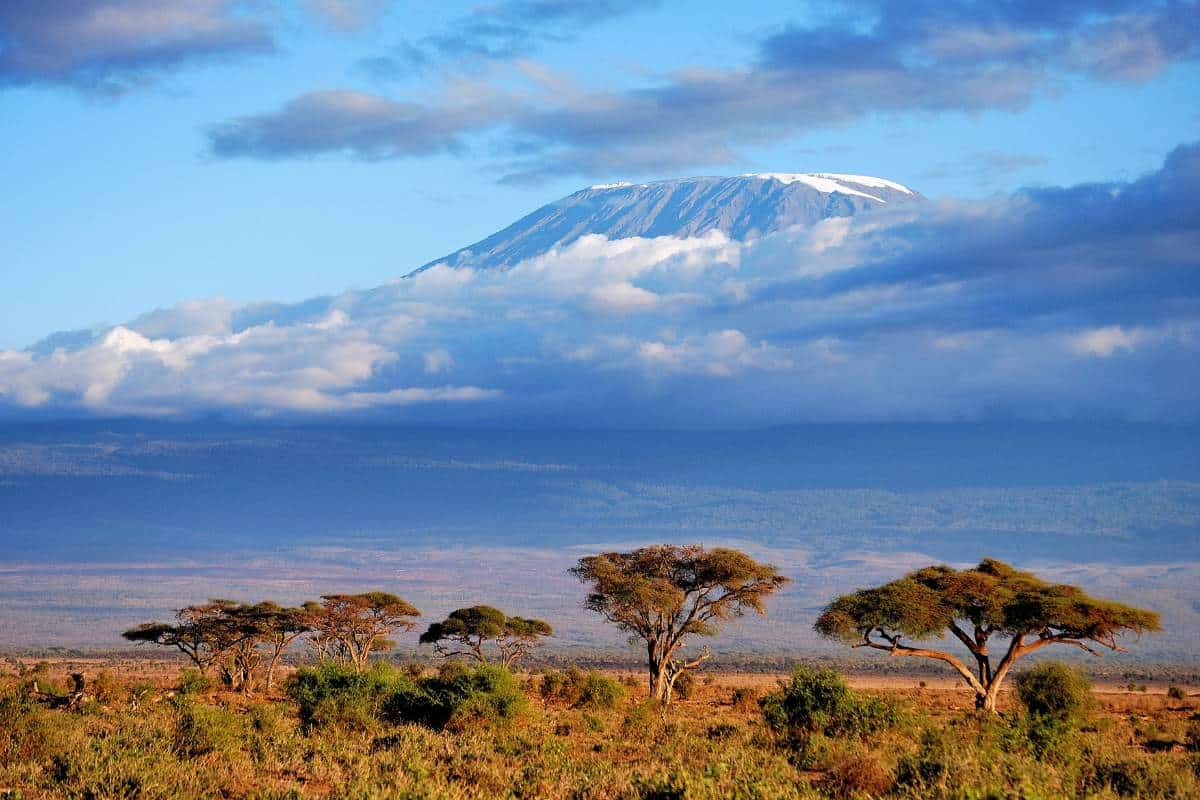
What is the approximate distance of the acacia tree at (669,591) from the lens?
5316 cm

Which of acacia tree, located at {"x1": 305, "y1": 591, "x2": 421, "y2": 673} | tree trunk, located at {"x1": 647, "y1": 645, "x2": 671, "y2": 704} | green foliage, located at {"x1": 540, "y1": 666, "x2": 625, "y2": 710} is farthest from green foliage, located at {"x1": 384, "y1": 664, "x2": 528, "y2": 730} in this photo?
acacia tree, located at {"x1": 305, "y1": 591, "x2": 421, "y2": 673}

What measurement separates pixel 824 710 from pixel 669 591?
66.4 ft

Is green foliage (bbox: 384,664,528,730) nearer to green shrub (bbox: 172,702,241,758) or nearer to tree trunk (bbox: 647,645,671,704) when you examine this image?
green shrub (bbox: 172,702,241,758)

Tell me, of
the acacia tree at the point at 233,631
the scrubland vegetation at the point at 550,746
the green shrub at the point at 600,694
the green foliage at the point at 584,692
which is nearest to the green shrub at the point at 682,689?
the green foliage at the point at 584,692

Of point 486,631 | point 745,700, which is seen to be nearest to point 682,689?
point 745,700

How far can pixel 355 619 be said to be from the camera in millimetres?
66500

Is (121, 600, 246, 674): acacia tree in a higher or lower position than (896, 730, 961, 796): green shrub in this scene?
lower

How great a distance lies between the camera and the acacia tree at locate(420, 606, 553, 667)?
67.1 m

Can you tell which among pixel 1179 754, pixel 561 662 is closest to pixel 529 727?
pixel 1179 754

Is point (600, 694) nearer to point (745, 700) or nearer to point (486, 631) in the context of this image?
point (745, 700)

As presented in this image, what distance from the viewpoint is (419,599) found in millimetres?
198625

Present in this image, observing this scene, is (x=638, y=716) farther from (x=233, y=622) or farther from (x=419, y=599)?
(x=419, y=599)

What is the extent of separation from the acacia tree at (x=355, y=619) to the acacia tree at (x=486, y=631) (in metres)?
1.85

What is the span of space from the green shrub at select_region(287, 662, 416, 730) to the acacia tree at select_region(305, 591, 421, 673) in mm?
24269
